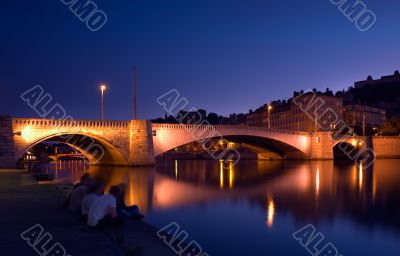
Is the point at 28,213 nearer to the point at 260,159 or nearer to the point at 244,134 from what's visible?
the point at 244,134

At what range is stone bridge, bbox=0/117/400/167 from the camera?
28.7 metres

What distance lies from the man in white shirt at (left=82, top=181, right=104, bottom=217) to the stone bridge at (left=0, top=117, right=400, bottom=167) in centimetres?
2112

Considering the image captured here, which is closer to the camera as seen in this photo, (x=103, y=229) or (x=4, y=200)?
(x=103, y=229)

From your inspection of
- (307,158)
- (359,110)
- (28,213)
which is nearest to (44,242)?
(28,213)

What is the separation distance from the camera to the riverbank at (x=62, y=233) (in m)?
5.75

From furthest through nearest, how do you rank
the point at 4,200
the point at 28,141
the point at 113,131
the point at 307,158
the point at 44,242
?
the point at 307,158 < the point at 113,131 < the point at 28,141 < the point at 4,200 < the point at 44,242

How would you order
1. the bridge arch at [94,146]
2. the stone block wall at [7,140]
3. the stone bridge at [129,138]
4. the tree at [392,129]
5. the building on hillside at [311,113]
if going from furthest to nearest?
1. the building on hillside at [311,113]
2. the tree at [392,129]
3. the bridge arch at [94,146]
4. the stone bridge at [129,138]
5. the stone block wall at [7,140]

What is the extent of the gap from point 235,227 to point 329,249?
2.71 meters

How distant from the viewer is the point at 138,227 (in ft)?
26.0

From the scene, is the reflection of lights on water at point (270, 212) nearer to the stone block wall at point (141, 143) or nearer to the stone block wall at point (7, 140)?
the stone block wall at point (7, 140)

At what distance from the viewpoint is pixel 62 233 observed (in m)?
6.72

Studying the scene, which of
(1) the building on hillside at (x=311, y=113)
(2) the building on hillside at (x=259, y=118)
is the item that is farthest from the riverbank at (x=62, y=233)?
(2) the building on hillside at (x=259, y=118)

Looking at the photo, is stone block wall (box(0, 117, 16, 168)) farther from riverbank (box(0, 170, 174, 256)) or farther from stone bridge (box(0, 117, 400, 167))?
riverbank (box(0, 170, 174, 256))

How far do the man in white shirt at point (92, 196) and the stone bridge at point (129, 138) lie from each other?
21.1 m
